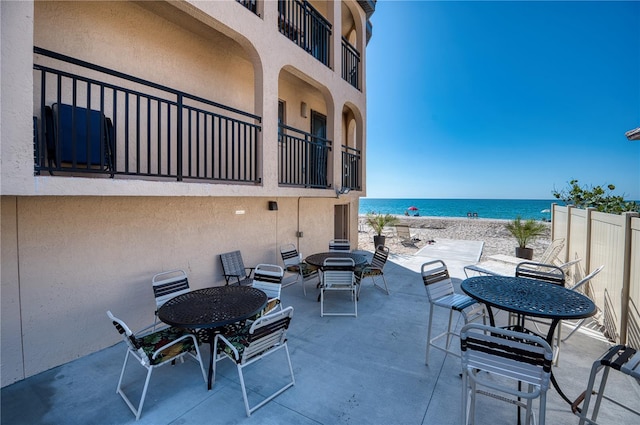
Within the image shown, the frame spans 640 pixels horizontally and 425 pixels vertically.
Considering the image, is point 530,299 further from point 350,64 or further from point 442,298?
point 350,64

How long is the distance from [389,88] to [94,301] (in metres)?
24.7

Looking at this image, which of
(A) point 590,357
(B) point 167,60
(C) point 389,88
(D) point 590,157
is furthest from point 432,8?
(D) point 590,157

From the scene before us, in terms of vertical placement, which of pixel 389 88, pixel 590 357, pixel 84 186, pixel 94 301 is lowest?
pixel 590 357

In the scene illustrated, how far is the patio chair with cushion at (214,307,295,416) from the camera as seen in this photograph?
2.61m

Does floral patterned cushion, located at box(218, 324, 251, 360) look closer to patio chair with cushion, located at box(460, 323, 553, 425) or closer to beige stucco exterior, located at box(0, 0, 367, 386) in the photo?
patio chair with cushion, located at box(460, 323, 553, 425)

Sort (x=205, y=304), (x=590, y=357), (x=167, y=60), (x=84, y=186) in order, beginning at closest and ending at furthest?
(x=84, y=186)
(x=205, y=304)
(x=590, y=357)
(x=167, y=60)

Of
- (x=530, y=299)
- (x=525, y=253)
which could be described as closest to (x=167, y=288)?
(x=530, y=299)

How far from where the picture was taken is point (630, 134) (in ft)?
13.9

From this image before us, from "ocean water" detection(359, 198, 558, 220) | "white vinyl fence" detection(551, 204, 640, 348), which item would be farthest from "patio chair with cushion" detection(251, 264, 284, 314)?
"ocean water" detection(359, 198, 558, 220)

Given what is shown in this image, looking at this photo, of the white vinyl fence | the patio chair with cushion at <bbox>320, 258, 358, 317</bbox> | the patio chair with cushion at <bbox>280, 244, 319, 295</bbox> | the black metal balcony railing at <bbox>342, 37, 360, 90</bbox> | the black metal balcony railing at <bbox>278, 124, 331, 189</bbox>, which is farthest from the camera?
the black metal balcony railing at <bbox>342, 37, 360, 90</bbox>

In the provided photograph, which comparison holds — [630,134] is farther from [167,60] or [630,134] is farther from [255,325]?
[167,60]

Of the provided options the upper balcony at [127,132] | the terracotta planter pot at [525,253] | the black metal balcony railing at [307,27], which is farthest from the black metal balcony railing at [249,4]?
the terracotta planter pot at [525,253]

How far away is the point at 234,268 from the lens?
5816mm

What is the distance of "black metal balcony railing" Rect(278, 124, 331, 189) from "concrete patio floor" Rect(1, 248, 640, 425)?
3.63 m
